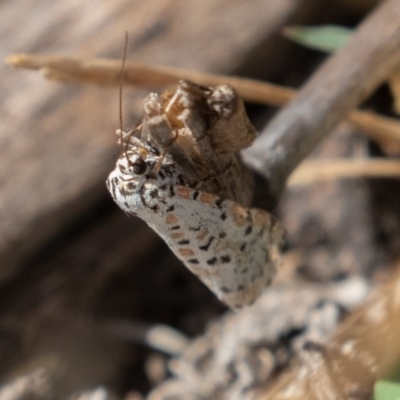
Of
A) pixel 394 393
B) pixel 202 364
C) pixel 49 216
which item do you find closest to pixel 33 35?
pixel 49 216

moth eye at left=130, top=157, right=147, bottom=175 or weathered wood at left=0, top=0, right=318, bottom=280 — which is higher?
moth eye at left=130, top=157, right=147, bottom=175

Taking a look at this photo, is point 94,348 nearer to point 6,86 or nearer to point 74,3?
point 6,86

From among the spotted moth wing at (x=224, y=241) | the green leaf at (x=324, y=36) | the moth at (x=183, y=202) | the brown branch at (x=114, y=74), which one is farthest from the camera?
the green leaf at (x=324, y=36)

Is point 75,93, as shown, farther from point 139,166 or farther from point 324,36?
point 139,166

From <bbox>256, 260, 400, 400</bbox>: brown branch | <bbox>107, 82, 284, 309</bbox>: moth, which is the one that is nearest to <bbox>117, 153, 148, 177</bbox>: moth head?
<bbox>107, 82, 284, 309</bbox>: moth

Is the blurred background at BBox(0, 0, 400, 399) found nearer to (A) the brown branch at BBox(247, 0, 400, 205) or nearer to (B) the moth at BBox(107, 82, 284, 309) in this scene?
(A) the brown branch at BBox(247, 0, 400, 205)

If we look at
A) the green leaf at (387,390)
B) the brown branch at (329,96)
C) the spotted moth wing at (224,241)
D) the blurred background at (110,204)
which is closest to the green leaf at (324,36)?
the brown branch at (329,96)

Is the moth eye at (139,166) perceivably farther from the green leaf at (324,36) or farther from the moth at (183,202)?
the green leaf at (324,36)
